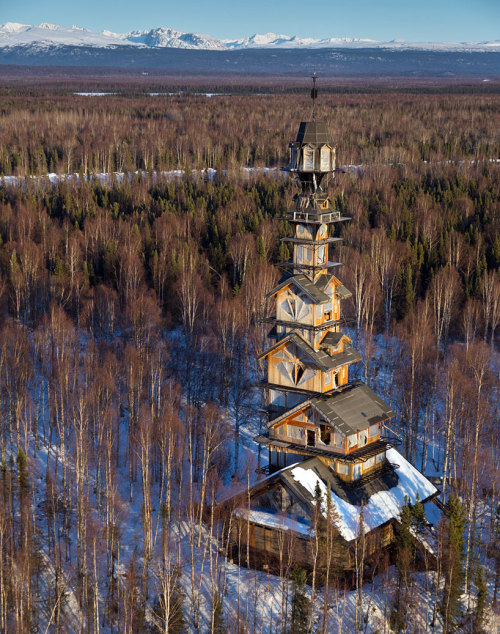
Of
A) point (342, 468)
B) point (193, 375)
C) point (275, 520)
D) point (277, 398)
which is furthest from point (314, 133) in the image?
point (193, 375)

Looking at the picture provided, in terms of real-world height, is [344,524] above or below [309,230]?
below

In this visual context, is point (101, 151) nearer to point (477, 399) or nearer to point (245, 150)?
point (245, 150)

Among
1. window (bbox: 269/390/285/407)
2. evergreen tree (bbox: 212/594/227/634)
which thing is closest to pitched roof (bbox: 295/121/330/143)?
window (bbox: 269/390/285/407)

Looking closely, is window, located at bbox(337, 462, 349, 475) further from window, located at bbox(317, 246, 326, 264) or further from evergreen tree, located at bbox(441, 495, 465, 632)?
window, located at bbox(317, 246, 326, 264)

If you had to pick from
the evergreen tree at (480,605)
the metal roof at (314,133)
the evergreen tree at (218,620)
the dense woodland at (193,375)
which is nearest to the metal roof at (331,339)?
the dense woodland at (193,375)

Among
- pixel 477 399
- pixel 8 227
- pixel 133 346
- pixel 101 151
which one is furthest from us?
pixel 101 151

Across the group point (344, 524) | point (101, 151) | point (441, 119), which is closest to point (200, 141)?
point (101, 151)
